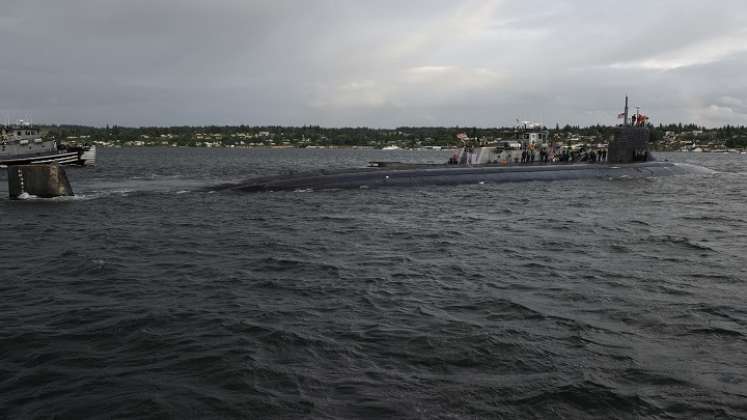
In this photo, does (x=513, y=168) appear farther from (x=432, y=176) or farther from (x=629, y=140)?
(x=629, y=140)

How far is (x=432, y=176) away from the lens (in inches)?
1597

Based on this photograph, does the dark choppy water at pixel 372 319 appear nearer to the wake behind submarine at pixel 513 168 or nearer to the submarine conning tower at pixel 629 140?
the wake behind submarine at pixel 513 168

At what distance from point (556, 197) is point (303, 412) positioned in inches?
1125

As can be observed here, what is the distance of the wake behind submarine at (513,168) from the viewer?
3872cm

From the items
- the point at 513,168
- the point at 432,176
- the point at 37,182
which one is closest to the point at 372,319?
the point at 37,182

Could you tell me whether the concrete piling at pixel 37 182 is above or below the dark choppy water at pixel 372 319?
above

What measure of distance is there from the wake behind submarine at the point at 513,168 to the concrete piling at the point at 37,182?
31.0ft

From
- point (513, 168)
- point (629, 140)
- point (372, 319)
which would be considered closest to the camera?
point (372, 319)

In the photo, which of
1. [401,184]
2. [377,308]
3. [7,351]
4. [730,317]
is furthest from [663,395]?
[401,184]

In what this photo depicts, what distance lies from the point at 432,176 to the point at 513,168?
7.17 m

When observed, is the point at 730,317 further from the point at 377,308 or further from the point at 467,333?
the point at 377,308

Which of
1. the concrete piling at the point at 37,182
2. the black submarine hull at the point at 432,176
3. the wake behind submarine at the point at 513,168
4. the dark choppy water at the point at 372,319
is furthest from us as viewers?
the wake behind submarine at the point at 513,168

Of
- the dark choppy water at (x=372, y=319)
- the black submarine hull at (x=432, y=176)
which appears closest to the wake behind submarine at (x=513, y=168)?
the black submarine hull at (x=432, y=176)

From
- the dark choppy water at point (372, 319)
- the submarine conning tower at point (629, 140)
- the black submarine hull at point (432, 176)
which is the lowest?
the dark choppy water at point (372, 319)
